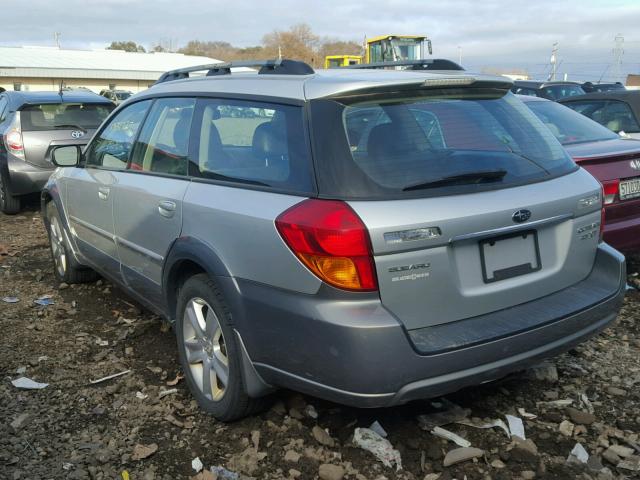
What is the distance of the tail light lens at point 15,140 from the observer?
898cm

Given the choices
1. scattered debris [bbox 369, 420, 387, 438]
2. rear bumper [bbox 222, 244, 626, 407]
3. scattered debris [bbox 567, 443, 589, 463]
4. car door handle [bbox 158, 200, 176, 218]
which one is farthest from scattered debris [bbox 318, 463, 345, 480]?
car door handle [bbox 158, 200, 176, 218]

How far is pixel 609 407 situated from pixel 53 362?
136 inches

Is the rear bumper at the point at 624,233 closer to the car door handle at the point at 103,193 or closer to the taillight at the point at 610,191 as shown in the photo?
the taillight at the point at 610,191

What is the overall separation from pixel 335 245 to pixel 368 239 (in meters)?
0.14

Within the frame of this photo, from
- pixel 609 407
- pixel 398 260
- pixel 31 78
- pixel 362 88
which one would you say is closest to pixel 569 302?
pixel 609 407

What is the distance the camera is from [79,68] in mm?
58094

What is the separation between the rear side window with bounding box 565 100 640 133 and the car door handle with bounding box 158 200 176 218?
6.59m

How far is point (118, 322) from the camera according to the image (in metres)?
4.93

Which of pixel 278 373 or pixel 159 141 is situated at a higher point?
pixel 159 141

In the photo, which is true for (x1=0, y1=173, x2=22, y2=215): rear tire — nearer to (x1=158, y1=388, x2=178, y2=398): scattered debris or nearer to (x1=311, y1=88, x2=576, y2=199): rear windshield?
(x1=158, y1=388, x2=178, y2=398): scattered debris

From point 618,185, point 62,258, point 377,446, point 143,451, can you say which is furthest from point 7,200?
point 618,185

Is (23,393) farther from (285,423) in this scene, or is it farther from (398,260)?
(398,260)

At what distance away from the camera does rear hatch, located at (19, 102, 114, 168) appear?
29.6 ft

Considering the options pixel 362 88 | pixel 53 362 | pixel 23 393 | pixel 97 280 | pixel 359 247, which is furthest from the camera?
pixel 97 280
